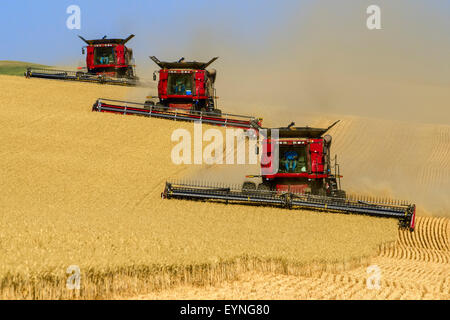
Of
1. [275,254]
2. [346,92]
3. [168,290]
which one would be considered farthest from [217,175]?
[346,92]

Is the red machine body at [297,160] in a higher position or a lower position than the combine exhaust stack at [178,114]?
lower

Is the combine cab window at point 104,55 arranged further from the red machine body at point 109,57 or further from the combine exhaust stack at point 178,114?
the combine exhaust stack at point 178,114

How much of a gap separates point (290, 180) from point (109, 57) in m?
22.9

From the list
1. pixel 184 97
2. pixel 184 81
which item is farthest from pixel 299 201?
pixel 184 81

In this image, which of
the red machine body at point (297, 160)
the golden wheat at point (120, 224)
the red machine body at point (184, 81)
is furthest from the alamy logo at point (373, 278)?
the red machine body at point (184, 81)

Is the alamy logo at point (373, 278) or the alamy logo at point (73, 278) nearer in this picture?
the alamy logo at point (73, 278)

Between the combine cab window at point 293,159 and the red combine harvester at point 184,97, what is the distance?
9865 mm

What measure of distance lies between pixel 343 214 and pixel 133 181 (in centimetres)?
700

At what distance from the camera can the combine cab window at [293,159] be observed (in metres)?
19.3

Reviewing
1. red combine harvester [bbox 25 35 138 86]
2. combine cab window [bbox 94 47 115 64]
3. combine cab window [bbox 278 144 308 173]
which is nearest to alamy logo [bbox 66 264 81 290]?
combine cab window [bbox 278 144 308 173]

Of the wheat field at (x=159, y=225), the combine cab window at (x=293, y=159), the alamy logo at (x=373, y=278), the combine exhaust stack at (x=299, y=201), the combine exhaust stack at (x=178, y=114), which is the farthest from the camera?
the combine exhaust stack at (x=178, y=114)

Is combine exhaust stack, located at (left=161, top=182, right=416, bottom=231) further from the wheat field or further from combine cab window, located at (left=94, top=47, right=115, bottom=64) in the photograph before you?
combine cab window, located at (left=94, top=47, right=115, bottom=64)

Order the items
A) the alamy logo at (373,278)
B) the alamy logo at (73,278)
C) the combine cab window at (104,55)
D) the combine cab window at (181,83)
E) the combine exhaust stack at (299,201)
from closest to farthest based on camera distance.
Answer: the alamy logo at (73,278) → the alamy logo at (373,278) → the combine exhaust stack at (299,201) → the combine cab window at (181,83) → the combine cab window at (104,55)
